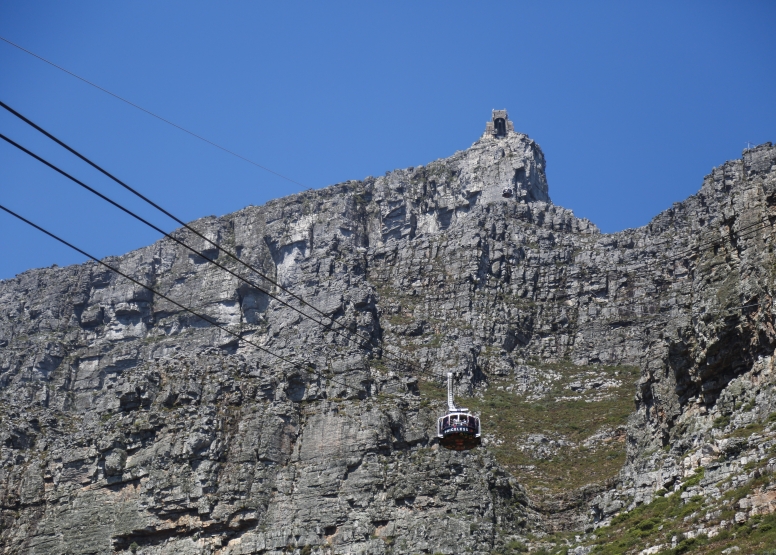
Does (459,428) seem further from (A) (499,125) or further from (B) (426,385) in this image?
(A) (499,125)

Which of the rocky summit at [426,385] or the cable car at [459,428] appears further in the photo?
the rocky summit at [426,385]

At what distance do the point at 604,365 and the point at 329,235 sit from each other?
55.3 m

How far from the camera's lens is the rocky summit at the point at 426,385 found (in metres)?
72.1

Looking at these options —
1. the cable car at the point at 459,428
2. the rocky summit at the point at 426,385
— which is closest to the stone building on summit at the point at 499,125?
the rocky summit at the point at 426,385

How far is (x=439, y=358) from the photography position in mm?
126438

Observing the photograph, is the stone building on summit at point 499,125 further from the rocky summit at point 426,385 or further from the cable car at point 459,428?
the cable car at point 459,428

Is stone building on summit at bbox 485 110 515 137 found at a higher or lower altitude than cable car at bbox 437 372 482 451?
higher

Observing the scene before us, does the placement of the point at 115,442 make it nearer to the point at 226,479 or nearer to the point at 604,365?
the point at 226,479

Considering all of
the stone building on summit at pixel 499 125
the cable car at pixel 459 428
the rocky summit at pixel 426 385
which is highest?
the stone building on summit at pixel 499 125

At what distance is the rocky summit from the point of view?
7206 cm

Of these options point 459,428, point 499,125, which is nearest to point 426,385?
point 459,428

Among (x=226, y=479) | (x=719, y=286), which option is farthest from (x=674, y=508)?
(x=226, y=479)

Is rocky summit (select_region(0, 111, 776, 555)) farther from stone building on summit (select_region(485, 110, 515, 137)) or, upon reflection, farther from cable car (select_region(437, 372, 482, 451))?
cable car (select_region(437, 372, 482, 451))

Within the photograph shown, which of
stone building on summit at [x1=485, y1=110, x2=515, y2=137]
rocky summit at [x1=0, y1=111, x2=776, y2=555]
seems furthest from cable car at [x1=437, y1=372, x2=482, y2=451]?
stone building on summit at [x1=485, y1=110, x2=515, y2=137]
